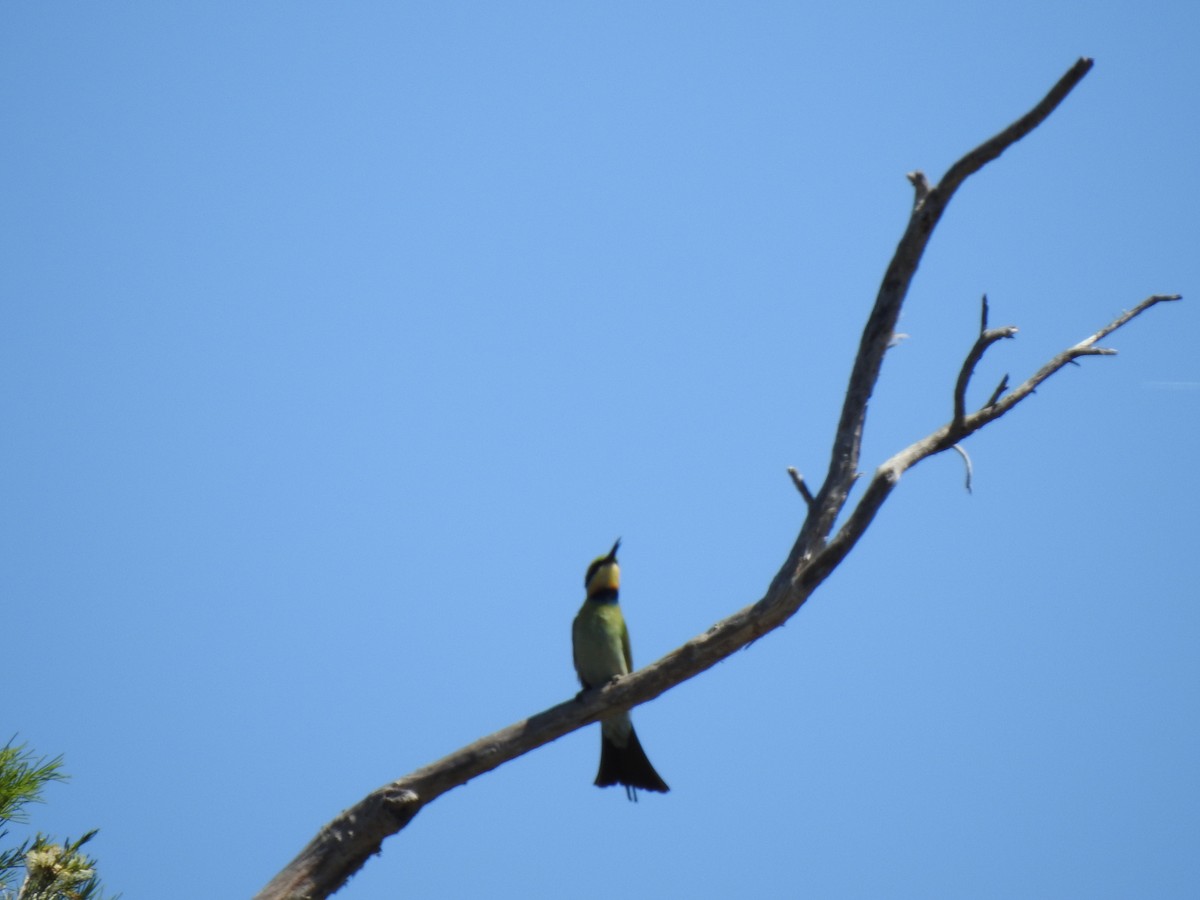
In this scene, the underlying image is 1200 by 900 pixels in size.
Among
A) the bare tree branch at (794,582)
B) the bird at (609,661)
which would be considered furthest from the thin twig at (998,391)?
the bird at (609,661)

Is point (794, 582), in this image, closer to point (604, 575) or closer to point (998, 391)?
point (998, 391)

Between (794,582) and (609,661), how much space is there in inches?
69.9

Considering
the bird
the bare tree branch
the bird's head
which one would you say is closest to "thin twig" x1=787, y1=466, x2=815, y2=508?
the bare tree branch

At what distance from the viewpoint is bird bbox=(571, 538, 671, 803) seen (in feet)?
14.3

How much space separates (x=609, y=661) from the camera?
15.8 ft

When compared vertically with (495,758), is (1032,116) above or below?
above

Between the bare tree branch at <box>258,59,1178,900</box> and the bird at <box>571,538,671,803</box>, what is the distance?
0.62m

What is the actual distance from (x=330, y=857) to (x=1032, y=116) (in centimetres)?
257

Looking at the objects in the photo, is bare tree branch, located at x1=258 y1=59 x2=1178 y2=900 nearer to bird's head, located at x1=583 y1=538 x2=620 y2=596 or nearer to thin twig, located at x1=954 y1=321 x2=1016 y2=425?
thin twig, located at x1=954 y1=321 x2=1016 y2=425

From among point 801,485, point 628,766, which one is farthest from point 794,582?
point 628,766

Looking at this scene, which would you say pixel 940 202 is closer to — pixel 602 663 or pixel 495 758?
pixel 495 758

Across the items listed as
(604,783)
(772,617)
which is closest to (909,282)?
(772,617)

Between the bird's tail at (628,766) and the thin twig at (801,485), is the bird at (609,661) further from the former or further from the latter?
the thin twig at (801,485)

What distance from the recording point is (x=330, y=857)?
3164mm
